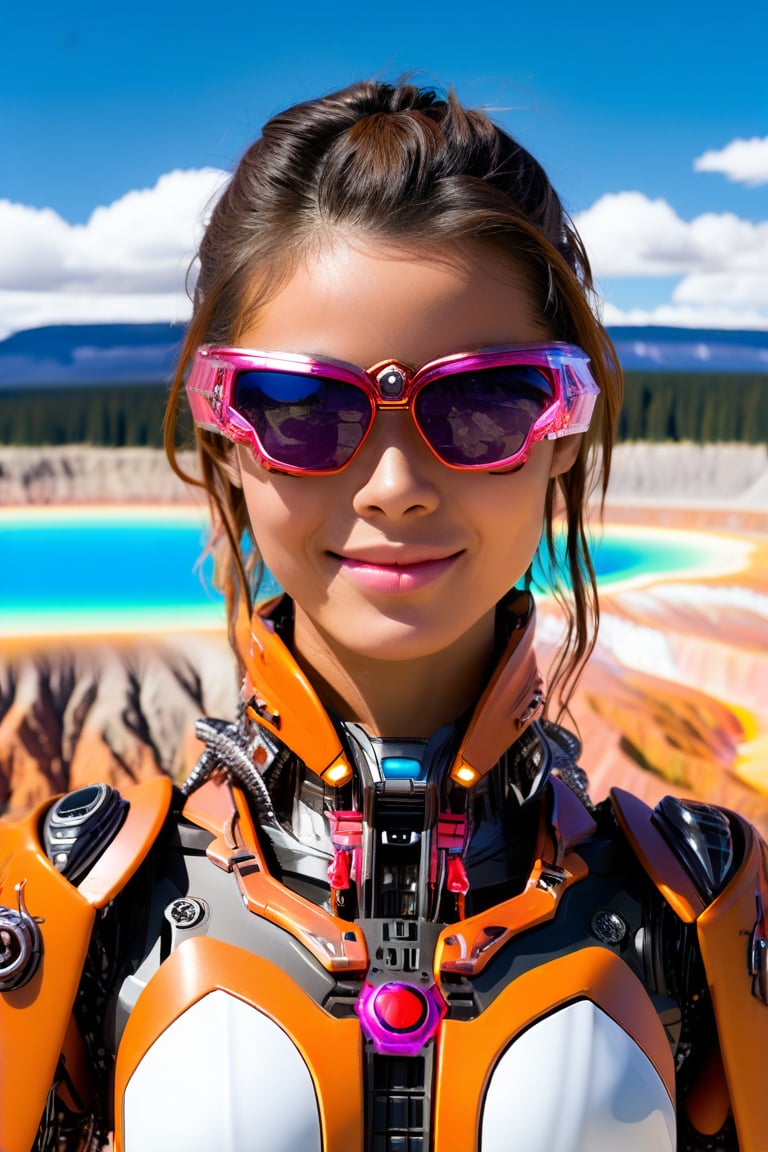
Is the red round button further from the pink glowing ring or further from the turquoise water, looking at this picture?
the turquoise water

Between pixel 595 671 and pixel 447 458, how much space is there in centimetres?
518

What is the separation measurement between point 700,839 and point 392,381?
0.60m

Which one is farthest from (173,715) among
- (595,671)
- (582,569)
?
(582,569)

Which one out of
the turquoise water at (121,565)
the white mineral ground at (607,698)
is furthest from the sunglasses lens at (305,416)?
the turquoise water at (121,565)

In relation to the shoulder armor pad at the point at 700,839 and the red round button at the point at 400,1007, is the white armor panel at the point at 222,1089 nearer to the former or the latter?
the red round button at the point at 400,1007

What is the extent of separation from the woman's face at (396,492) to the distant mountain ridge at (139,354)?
45.8 feet

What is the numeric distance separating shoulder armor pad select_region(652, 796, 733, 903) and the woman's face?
0.34 m

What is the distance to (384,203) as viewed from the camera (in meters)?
1.07

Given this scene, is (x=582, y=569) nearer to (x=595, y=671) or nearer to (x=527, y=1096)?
(x=527, y=1096)

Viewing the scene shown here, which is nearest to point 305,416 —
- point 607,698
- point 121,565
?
point 607,698

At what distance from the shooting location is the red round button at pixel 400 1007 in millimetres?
1021

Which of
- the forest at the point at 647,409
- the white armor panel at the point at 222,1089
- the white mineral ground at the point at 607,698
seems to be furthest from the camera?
the forest at the point at 647,409

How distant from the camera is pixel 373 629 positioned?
1042 mm

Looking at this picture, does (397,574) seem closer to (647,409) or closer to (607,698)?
(607,698)
